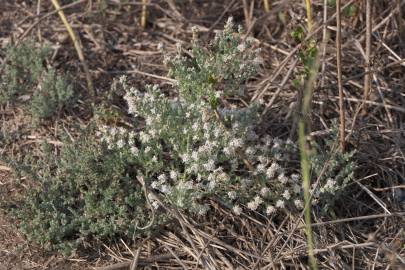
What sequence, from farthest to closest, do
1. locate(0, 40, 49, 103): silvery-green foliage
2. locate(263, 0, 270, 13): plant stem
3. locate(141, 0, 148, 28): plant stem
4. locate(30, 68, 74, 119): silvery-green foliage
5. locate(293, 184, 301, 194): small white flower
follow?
1. locate(141, 0, 148, 28): plant stem
2. locate(263, 0, 270, 13): plant stem
3. locate(0, 40, 49, 103): silvery-green foliage
4. locate(30, 68, 74, 119): silvery-green foliage
5. locate(293, 184, 301, 194): small white flower

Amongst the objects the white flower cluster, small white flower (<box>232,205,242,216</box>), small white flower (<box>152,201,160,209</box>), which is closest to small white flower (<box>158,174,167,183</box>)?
the white flower cluster

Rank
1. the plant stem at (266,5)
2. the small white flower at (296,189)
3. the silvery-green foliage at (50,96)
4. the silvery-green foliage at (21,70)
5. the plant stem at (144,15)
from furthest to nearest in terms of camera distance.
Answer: the plant stem at (144,15), the plant stem at (266,5), the silvery-green foliage at (21,70), the silvery-green foliage at (50,96), the small white flower at (296,189)

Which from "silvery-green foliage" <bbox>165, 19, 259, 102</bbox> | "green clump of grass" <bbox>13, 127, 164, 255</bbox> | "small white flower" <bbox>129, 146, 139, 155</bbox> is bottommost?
"green clump of grass" <bbox>13, 127, 164, 255</bbox>

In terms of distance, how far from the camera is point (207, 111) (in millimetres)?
3098

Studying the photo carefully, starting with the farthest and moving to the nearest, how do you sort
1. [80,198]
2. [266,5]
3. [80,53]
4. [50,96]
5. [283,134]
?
[266,5], [80,53], [50,96], [283,134], [80,198]

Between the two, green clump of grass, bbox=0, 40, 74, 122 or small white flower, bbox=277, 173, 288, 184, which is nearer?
small white flower, bbox=277, 173, 288, 184

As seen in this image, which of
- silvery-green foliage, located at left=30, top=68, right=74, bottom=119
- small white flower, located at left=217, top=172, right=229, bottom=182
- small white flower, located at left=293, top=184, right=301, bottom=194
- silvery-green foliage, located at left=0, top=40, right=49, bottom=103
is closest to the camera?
small white flower, located at left=217, top=172, right=229, bottom=182

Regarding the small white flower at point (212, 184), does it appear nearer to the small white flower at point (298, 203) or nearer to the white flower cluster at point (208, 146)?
the white flower cluster at point (208, 146)

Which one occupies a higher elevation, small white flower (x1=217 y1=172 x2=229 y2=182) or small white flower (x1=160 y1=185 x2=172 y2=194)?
small white flower (x1=217 y1=172 x2=229 y2=182)

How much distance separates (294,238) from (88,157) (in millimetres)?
1037

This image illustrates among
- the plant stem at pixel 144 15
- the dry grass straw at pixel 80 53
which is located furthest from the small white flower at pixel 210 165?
the plant stem at pixel 144 15

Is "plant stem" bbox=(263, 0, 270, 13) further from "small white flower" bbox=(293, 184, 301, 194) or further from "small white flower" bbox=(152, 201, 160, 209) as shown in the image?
Answer: "small white flower" bbox=(152, 201, 160, 209)

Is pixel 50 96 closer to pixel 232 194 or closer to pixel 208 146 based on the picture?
pixel 208 146

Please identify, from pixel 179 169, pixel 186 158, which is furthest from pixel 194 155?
pixel 179 169
